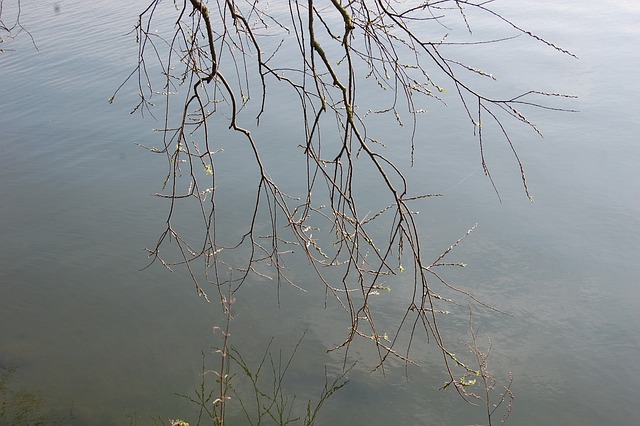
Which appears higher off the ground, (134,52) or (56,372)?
(134,52)

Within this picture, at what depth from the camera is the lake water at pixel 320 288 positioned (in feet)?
12.6

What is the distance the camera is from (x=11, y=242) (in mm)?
5312

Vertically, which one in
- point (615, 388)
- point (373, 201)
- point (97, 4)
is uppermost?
point (97, 4)

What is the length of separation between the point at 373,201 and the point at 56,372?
266 centimetres

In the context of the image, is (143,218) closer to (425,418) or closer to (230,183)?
(230,183)

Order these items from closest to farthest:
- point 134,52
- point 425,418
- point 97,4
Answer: point 425,418
point 134,52
point 97,4

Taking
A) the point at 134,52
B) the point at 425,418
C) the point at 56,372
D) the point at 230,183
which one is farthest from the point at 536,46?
the point at 56,372

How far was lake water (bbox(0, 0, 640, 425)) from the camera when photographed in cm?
384

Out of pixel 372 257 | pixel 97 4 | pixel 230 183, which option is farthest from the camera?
pixel 97 4

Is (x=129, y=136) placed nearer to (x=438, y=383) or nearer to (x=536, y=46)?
(x=438, y=383)

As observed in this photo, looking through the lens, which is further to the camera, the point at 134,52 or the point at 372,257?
the point at 134,52

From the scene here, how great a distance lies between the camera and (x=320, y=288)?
4.62m

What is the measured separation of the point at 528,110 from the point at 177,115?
143 inches

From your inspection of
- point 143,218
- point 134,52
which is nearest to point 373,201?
point 143,218
